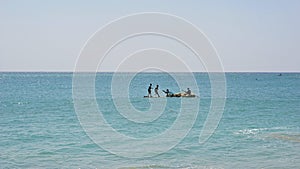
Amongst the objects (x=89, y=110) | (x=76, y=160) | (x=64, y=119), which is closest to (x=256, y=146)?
(x=76, y=160)

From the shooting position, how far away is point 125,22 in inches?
492

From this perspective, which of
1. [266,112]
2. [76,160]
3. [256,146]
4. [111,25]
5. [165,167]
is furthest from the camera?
[266,112]

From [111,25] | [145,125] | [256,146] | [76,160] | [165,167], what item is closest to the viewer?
[111,25]

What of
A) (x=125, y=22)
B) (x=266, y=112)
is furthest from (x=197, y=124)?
(x=125, y=22)

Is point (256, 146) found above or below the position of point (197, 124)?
below

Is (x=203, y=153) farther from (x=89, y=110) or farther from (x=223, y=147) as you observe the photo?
(x=89, y=110)

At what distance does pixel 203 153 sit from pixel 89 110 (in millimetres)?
21309

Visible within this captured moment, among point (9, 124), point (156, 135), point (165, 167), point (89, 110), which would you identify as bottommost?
point (165, 167)

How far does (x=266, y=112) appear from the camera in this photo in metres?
39.5

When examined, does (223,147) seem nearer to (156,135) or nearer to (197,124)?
(156,135)

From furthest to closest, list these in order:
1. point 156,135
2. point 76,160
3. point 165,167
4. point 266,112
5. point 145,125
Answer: point 266,112 < point 145,125 < point 156,135 < point 76,160 < point 165,167

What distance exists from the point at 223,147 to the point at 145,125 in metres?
9.24

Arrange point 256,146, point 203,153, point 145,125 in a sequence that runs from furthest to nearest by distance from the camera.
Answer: point 145,125 → point 256,146 → point 203,153

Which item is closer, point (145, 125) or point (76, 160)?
point (76, 160)
